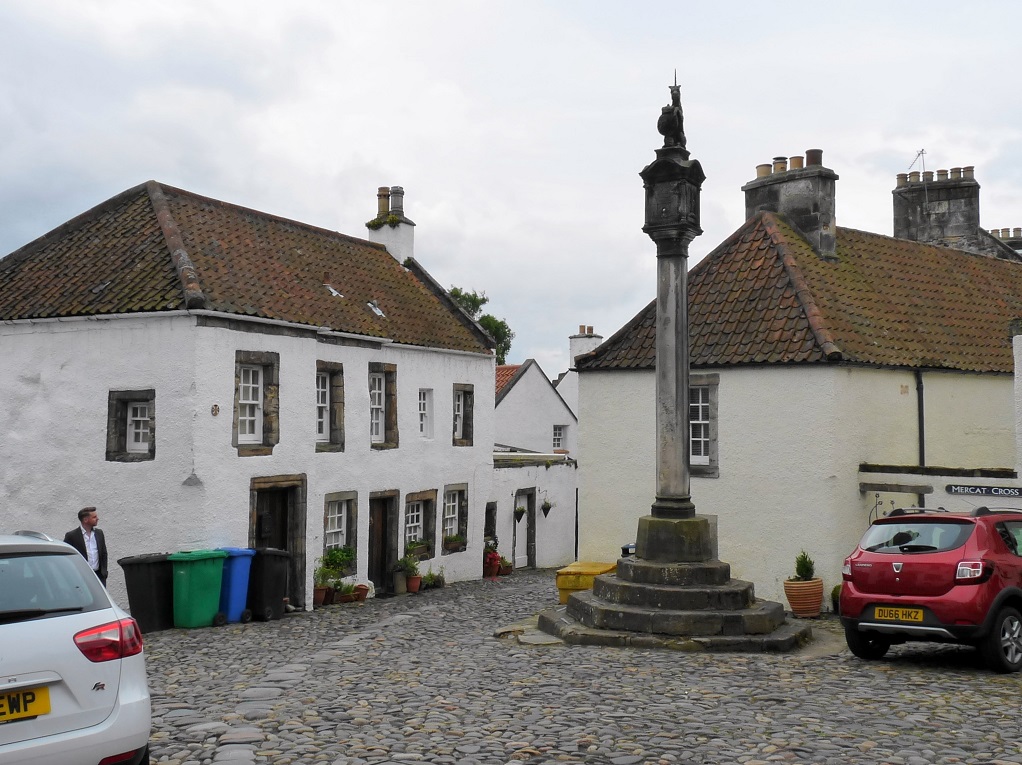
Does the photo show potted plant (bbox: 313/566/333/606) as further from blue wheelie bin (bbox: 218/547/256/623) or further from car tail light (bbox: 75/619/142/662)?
car tail light (bbox: 75/619/142/662)

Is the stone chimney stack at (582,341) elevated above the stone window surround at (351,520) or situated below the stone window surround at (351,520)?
above

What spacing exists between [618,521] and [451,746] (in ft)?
39.4

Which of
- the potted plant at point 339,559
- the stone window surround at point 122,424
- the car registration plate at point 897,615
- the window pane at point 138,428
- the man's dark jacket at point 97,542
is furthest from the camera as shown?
the potted plant at point 339,559

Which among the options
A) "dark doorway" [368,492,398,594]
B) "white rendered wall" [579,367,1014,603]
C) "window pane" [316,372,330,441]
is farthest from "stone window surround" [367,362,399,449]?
"white rendered wall" [579,367,1014,603]

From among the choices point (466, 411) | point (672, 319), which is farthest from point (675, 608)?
point (466, 411)

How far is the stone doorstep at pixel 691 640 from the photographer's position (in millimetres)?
11508

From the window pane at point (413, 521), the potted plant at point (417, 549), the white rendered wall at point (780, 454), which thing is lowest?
the potted plant at point (417, 549)

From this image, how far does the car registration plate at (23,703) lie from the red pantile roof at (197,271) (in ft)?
38.4

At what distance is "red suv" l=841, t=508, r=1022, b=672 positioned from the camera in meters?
9.87

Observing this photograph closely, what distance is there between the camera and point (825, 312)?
1736cm

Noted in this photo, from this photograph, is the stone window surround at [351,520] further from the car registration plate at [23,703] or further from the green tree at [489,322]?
the green tree at [489,322]

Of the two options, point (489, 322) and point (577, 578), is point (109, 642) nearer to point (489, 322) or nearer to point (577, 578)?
point (577, 578)

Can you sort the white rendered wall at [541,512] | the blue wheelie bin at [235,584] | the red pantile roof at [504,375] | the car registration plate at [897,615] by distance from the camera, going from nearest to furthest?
the car registration plate at [897,615] < the blue wheelie bin at [235,584] < the white rendered wall at [541,512] < the red pantile roof at [504,375]

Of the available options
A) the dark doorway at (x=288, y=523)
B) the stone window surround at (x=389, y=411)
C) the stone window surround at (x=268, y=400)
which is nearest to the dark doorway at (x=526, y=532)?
the stone window surround at (x=389, y=411)
